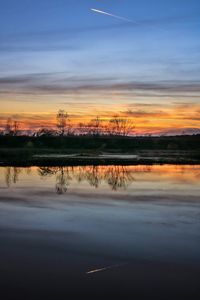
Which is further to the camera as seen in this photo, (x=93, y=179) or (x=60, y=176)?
(x=60, y=176)

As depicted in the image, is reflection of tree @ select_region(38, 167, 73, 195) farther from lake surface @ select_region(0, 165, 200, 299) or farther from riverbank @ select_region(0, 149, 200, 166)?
riverbank @ select_region(0, 149, 200, 166)

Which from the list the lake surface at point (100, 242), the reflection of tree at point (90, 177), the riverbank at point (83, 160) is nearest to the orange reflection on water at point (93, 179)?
the reflection of tree at point (90, 177)

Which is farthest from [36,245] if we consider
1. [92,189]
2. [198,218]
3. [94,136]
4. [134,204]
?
[94,136]

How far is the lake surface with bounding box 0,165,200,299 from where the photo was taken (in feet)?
27.7

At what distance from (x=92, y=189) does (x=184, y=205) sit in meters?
6.86

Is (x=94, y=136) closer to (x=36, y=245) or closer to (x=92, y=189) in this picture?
(x=92, y=189)

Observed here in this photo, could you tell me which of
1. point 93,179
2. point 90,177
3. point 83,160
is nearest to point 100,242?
point 93,179

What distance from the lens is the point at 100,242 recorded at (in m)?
11.6

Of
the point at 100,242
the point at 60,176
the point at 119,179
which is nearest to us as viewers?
the point at 100,242

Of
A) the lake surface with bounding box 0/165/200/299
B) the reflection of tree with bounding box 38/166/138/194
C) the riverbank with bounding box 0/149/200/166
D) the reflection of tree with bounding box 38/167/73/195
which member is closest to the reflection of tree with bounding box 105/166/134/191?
the reflection of tree with bounding box 38/166/138/194

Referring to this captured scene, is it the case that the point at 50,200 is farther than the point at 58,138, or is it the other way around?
the point at 58,138

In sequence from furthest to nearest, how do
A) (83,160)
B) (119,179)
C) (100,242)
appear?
(83,160), (119,179), (100,242)

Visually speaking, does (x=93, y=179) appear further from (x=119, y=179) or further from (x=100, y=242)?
(x=100, y=242)

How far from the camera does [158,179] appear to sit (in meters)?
28.8
